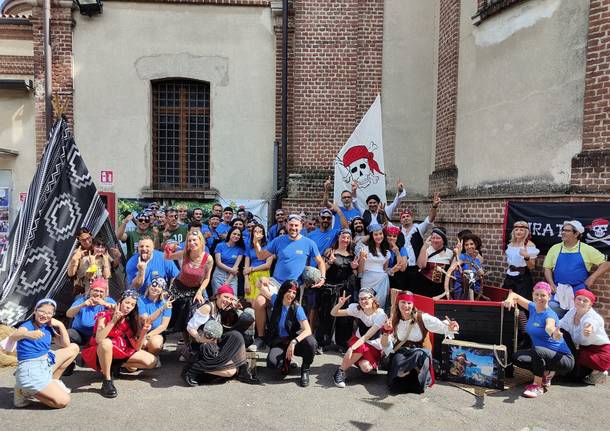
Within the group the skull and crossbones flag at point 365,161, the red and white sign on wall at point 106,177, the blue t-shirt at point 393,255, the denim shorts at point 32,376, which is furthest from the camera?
the red and white sign on wall at point 106,177

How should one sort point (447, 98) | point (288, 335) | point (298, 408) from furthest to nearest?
point (447, 98)
point (288, 335)
point (298, 408)

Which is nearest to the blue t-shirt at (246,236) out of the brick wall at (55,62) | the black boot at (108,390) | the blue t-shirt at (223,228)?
the blue t-shirt at (223,228)

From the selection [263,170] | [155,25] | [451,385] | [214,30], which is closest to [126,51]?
[155,25]

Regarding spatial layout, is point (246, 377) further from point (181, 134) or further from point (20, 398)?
point (181, 134)

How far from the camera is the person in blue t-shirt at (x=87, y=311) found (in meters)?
4.82

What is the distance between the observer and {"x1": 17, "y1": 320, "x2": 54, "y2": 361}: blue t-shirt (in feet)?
13.1

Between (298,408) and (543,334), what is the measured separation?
272 cm

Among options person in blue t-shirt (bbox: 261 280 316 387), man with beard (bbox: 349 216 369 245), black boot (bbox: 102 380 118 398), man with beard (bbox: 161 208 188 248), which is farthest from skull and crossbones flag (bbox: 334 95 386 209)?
black boot (bbox: 102 380 118 398)

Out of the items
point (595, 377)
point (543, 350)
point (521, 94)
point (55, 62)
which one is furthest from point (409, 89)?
point (55, 62)

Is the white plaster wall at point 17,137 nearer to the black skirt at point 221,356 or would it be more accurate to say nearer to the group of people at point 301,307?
the group of people at point 301,307

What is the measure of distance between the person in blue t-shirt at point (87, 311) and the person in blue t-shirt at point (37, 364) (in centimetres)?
66

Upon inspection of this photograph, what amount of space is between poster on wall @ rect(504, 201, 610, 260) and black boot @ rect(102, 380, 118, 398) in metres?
5.65

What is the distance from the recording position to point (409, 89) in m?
9.95

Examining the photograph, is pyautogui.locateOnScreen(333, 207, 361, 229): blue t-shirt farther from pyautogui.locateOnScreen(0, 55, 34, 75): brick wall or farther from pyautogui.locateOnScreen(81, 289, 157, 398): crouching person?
pyautogui.locateOnScreen(0, 55, 34, 75): brick wall
